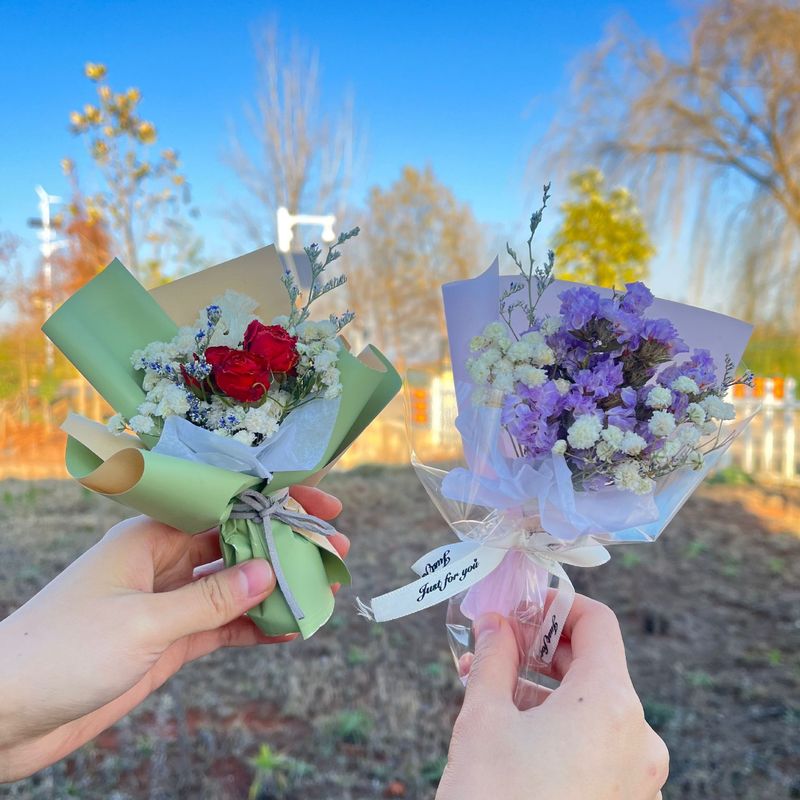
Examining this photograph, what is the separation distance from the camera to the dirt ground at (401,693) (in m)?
2.51

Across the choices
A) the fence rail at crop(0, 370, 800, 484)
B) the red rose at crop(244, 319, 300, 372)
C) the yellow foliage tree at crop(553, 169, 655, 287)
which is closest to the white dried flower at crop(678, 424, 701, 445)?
the red rose at crop(244, 319, 300, 372)

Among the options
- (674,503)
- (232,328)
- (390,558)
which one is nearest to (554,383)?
(674,503)

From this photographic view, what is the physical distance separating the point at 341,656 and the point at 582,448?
2.50 metres

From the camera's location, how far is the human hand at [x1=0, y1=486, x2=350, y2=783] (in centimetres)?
113

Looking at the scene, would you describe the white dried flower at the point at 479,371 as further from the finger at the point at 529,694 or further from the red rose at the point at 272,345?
the finger at the point at 529,694

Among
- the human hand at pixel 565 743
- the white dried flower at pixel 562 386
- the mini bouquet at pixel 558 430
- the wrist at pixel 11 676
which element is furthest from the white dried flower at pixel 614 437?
the wrist at pixel 11 676

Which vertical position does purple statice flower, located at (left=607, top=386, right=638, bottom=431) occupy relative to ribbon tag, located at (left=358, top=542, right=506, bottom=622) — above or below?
above

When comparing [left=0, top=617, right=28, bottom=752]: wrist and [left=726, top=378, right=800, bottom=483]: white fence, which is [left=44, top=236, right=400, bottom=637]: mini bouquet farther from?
[left=726, top=378, right=800, bottom=483]: white fence

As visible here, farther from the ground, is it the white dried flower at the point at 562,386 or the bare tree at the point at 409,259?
the white dried flower at the point at 562,386

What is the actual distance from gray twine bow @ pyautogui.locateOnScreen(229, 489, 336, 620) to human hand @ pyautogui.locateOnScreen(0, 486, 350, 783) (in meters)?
0.04

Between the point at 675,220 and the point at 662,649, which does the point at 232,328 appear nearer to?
the point at 662,649

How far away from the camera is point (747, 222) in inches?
322

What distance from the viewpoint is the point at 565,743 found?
1001mm

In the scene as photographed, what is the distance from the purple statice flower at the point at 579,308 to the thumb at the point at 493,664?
1.90ft
